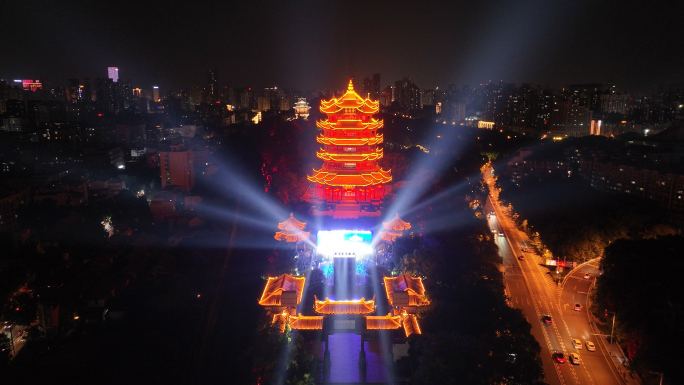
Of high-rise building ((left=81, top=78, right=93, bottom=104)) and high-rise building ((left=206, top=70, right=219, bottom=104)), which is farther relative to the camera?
high-rise building ((left=206, top=70, right=219, bottom=104))

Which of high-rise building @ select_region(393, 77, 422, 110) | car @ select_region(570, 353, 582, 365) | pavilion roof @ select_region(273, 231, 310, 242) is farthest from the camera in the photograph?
high-rise building @ select_region(393, 77, 422, 110)

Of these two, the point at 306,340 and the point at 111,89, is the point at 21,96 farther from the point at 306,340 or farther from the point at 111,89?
the point at 306,340

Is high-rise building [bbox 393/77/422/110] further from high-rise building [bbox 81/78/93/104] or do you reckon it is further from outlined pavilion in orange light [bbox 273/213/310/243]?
outlined pavilion in orange light [bbox 273/213/310/243]

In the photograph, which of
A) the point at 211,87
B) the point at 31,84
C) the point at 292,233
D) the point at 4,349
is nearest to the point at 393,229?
the point at 292,233

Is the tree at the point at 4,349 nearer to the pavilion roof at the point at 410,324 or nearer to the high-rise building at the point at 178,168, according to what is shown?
the pavilion roof at the point at 410,324

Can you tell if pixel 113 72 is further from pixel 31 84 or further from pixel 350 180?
pixel 350 180

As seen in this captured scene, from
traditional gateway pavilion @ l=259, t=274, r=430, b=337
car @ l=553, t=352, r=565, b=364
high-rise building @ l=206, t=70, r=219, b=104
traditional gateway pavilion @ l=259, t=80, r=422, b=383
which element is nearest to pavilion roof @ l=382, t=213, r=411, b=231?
traditional gateway pavilion @ l=259, t=80, r=422, b=383

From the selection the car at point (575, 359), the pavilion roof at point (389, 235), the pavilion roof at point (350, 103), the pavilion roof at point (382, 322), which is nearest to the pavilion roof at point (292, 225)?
the pavilion roof at point (389, 235)
